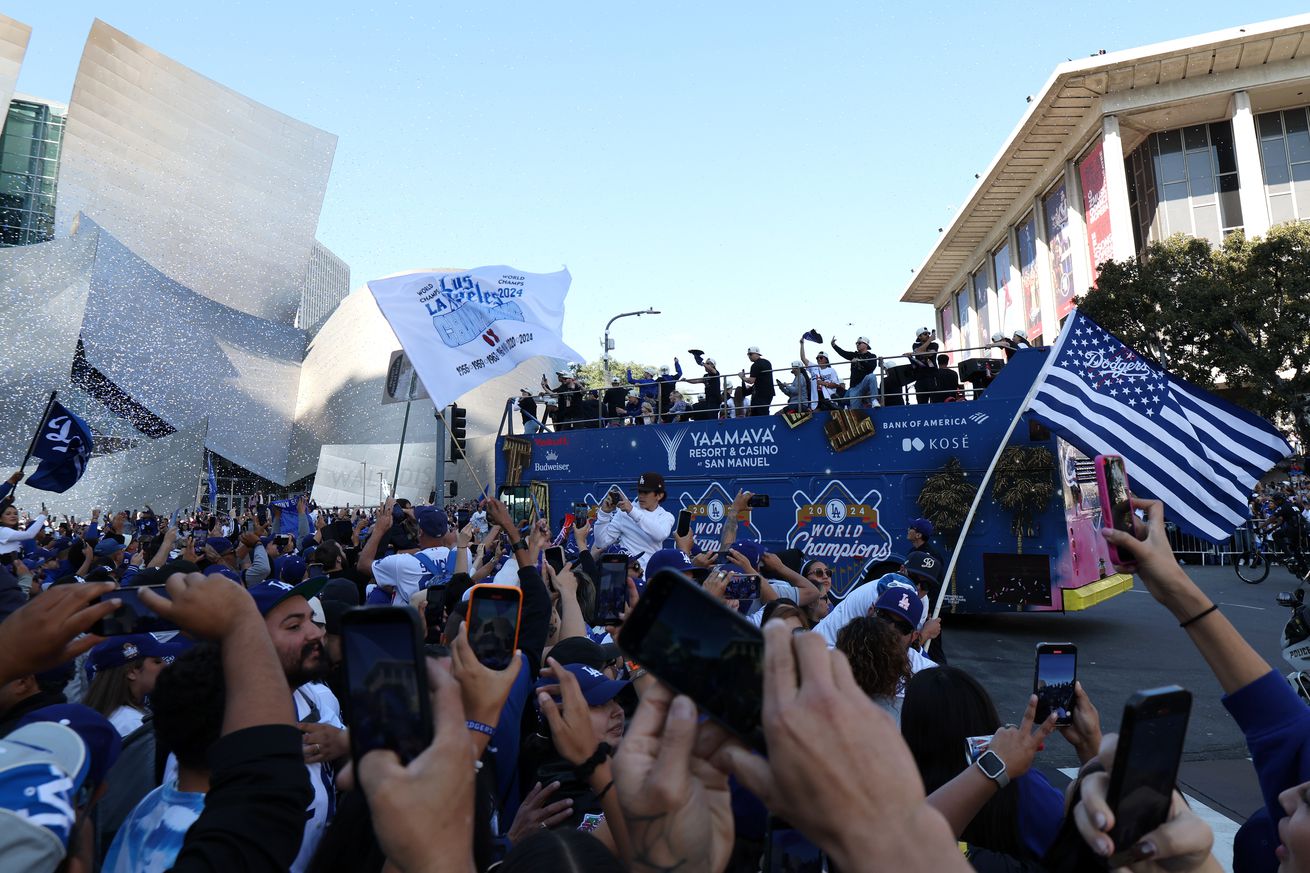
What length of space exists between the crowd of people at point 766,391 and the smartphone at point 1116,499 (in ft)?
28.6

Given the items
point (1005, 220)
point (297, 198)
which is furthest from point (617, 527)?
point (297, 198)

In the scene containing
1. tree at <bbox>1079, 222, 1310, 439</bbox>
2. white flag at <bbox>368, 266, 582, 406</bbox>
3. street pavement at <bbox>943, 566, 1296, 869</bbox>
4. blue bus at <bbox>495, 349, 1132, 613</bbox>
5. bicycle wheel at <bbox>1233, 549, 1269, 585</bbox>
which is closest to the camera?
street pavement at <bbox>943, 566, 1296, 869</bbox>

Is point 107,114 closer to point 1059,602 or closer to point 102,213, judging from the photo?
point 102,213

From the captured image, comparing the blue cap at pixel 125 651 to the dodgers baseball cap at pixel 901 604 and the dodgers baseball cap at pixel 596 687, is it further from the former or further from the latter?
the dodgers baseball cap at pixel 901 604

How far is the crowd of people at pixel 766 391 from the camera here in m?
11.6

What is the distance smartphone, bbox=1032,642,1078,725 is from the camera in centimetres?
213

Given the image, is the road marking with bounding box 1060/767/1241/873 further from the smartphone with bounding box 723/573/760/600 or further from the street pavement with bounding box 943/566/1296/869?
the smartphone with bounding box 723/573/760/600

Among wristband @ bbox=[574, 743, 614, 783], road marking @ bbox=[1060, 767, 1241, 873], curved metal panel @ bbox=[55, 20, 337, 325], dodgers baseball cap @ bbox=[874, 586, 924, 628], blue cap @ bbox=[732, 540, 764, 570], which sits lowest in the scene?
road marking @ bbox=[1060, 767, 1241, 873]

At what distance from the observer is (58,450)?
8992 mm

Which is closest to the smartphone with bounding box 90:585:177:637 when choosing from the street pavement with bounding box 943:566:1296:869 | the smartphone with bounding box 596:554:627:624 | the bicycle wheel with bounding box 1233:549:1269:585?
the smartphone with bounding box 596:554:627:624

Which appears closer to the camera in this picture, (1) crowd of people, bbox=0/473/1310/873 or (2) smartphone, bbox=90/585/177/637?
(1) crowd of people, bbox=0/473/1310/873

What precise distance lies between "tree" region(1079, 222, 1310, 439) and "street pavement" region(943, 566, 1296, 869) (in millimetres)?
7698

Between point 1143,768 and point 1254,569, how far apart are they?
1951 cm

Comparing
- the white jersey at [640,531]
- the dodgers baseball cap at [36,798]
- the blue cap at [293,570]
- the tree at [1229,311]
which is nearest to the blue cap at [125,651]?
the dodgers baseball cap at [36,798]
